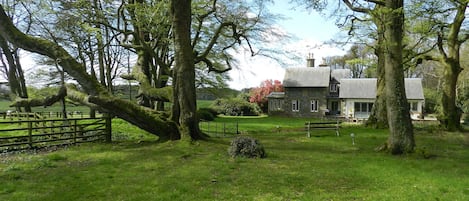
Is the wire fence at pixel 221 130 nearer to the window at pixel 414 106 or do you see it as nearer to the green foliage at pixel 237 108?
the green foliage at pixel 237 108

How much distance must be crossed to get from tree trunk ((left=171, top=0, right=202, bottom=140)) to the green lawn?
125 cm

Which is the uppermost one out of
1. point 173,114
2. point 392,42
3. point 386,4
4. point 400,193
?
point 386,4

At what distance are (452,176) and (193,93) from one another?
9284mm

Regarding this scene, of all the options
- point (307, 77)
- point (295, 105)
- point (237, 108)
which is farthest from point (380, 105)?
point (237, 108)

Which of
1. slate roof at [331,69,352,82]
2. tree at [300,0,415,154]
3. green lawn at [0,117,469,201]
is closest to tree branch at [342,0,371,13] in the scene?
tree at [300,0,415,154]

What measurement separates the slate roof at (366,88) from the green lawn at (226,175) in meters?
31.0

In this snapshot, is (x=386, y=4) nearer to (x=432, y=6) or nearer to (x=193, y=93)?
(x=432, y=6)

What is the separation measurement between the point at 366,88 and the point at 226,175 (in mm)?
39032

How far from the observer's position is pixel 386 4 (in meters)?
12.0

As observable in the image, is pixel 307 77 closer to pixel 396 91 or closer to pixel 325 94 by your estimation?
pixel 325 94

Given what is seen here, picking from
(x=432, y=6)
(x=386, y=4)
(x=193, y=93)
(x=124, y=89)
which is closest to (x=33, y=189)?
(x=193, y=93)

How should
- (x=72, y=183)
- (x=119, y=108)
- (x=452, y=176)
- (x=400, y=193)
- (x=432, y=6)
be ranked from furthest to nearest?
(x=432, y=6) < (x=119, y=108) < (x=452, y=176) < (x=72, y=183) < (x=400, y=193)

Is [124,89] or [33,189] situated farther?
[124,89]

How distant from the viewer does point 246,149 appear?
36.5 ft
